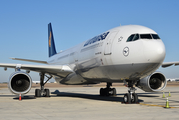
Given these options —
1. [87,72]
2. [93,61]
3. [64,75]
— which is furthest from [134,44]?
[64,75]

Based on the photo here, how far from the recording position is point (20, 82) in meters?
14.0

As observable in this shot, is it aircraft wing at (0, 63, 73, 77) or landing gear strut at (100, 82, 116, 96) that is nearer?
aircraft wing at (0, 63, 73, 77)

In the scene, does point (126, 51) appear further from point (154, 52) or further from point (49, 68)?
point (49, 68)

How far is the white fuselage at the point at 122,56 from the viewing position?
31.6 feet

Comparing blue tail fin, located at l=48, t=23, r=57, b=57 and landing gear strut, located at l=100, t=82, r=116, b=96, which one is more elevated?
blue tail fin, located at l=48, t=23, r=57, b=57

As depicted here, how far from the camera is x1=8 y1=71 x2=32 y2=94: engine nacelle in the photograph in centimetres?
1363

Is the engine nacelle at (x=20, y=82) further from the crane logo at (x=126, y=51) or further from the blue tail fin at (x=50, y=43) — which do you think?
the blue tail fin at (x=50, y=43)

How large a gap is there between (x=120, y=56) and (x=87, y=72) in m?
3.48

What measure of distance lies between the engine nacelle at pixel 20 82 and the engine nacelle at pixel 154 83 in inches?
265

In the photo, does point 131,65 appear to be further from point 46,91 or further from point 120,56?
point 46,91

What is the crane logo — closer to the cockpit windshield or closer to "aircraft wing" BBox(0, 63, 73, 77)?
the cockpit windshield

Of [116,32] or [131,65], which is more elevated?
[116,32]

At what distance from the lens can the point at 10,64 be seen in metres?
14.8

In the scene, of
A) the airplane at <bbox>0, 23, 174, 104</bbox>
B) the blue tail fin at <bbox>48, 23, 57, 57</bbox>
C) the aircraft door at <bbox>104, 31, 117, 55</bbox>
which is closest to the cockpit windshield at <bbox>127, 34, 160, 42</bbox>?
the airplane at <bbox>0, 23, 174, 104</bbox>
